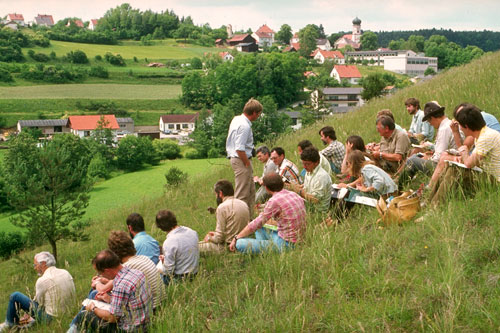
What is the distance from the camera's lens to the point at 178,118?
8256 centimetres

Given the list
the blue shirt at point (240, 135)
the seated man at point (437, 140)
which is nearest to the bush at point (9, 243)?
the blue shirt at point (240, 135)

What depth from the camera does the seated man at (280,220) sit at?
17.7ft

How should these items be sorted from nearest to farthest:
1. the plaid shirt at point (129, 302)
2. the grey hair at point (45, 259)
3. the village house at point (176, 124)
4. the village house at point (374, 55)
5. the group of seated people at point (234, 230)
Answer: the plaid shirt at point (129, 302) < the group of seated people at point (234, 230) < the grey hair at point (45, 259) < the village house at point (176, 124) < the village house at point (374, 55)

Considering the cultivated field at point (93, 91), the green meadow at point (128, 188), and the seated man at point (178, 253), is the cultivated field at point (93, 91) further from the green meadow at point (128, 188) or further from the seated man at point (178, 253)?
the seated man at point (178, 253)

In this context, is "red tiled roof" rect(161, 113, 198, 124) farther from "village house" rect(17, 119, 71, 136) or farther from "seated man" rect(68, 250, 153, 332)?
"seated man" rect(68, 250, 153, 332)

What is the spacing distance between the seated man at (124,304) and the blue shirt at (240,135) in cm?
324

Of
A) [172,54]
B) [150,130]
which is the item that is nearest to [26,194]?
[150,130]

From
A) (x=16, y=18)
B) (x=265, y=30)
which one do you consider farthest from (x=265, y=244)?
(x=16, y=18)

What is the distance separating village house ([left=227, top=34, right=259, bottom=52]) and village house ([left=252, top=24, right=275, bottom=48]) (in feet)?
35.3

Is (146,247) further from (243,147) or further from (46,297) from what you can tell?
(243,147)

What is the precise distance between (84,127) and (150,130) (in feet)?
34.1

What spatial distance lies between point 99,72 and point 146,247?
101345mm

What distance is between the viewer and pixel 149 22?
564 feet

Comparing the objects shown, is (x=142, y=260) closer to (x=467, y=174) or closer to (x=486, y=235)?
(x=486, y=235)
